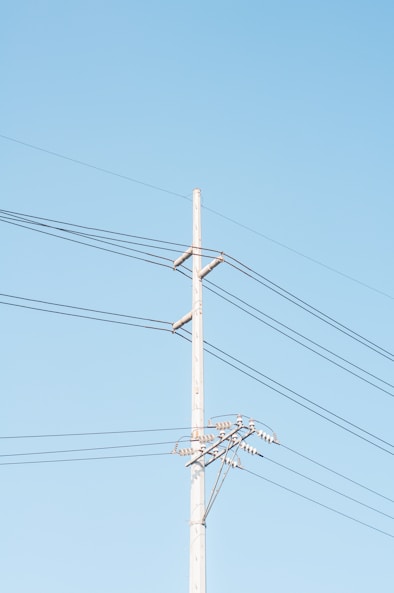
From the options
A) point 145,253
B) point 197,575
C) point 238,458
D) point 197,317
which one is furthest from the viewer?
→ point 145,253

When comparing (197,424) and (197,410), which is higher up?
(197,410)

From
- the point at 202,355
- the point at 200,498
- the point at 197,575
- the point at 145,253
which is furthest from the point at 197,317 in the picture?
the point at 197,575

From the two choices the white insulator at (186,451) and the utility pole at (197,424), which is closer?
the utility pole at (197,424)

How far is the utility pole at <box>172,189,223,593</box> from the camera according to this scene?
17.8 metres

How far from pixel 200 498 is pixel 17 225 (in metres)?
7.22

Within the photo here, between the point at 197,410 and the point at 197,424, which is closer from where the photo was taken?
the point at 197,424

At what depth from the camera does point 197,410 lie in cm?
1977

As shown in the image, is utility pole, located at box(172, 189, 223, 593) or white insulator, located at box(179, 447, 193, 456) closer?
utility pole, located at box(172, 189, 223, 593)

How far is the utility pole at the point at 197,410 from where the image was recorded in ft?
58.4

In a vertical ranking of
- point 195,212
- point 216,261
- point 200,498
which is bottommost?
point 200,498

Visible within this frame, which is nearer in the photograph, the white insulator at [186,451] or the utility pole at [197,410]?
the utility pole at [197,410]

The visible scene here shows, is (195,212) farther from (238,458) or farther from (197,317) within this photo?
(238,458)

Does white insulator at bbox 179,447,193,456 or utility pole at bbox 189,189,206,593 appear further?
white insulator at bbox 179,447,193,456

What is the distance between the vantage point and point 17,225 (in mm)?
20141
